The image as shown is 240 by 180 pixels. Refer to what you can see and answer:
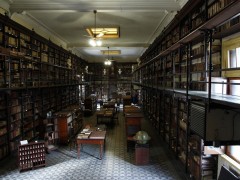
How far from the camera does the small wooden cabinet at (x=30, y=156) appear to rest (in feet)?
16.1

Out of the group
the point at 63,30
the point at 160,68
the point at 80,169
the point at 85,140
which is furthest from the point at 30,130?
the point at 160,68

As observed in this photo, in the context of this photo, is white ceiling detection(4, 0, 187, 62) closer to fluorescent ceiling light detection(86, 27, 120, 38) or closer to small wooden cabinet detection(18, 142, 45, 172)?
fluorescent ceiling light detection(86, 27, 120, 38)

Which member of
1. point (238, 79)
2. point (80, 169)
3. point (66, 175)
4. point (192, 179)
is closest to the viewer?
point (238, 79)

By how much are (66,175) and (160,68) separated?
4947mm

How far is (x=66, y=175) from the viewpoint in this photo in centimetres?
470

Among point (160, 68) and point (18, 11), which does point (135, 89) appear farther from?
point (18, 11)

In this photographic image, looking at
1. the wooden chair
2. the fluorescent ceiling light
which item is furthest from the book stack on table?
the fluorescent ceiling light

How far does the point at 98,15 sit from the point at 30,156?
4.71 meters

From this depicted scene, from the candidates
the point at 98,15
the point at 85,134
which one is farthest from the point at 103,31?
the point at 85,134

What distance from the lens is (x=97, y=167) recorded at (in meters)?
5.17

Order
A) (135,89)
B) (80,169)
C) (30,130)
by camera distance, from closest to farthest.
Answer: (80,169)
(30,130)
(135,89)

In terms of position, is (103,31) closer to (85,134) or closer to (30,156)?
(85,134)

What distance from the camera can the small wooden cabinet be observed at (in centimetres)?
490

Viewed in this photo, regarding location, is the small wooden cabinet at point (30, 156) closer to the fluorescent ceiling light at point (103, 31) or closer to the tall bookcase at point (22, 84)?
the tall bookcase at point (22, 84)
